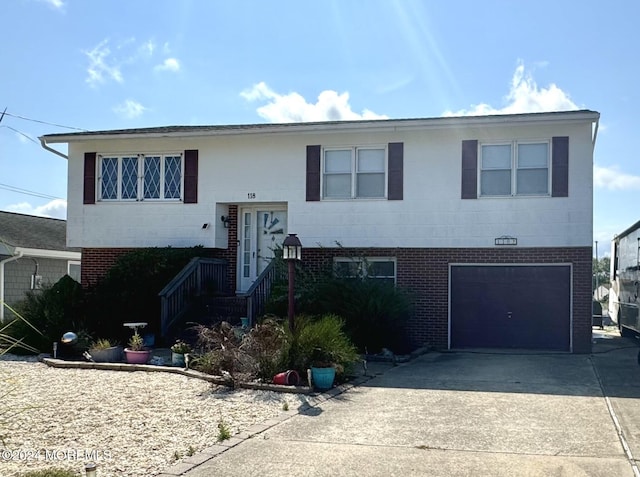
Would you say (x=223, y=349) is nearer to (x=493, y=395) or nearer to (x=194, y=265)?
(x=493, y=395)

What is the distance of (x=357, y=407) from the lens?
904 cm

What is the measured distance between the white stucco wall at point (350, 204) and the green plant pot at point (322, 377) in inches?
250

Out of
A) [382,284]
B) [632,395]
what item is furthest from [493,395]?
[382,284]

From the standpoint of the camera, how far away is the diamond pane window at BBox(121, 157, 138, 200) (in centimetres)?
1769

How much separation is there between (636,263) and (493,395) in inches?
295

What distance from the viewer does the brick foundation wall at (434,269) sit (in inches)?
602

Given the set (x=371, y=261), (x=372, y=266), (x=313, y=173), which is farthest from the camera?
(x=313, y=173)

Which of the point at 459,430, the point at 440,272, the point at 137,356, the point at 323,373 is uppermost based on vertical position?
the point at 440,272

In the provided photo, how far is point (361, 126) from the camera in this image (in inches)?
622

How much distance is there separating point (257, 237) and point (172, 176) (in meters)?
2.72

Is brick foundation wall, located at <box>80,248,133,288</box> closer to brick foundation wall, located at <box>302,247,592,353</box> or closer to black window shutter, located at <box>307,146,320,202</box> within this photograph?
black window shutter, located at <box>307,146,320,202</box>

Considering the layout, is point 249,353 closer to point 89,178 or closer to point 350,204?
point 350,204

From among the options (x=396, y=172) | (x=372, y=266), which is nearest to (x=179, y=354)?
(x=372, y=266)

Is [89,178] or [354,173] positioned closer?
[354,173]
